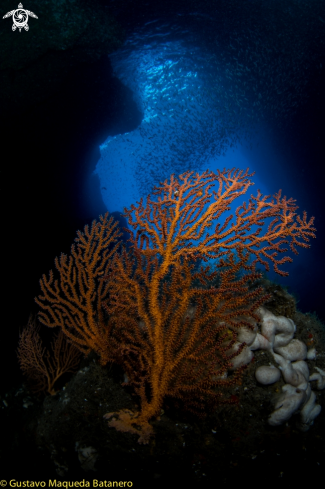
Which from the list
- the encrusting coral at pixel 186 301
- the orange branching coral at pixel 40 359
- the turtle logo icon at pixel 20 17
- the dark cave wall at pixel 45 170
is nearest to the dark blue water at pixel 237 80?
the dark cave wall at pixel 45 170

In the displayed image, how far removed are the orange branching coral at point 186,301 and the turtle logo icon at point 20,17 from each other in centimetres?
1035

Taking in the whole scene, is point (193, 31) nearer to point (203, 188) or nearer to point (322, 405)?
point (203, 188)

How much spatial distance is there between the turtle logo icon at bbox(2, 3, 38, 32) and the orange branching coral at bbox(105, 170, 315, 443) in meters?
10.3

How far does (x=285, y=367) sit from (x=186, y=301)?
1.80m

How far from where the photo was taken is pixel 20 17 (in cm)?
822

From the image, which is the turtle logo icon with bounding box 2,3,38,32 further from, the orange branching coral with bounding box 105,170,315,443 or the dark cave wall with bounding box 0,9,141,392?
the orange branching coral with bounding box 105,170,315,443

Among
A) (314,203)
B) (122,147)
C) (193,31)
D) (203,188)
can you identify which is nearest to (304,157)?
(314,203)

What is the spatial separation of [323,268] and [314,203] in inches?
380

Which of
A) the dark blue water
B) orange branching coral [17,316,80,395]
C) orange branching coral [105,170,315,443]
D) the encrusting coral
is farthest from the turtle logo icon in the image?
orange branching coral [17,316,80,395]

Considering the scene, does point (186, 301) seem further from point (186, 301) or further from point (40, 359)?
point (40, 359)

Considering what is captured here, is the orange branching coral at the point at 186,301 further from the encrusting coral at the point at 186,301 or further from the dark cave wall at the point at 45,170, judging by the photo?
the dark cave wall at the point at 45,170

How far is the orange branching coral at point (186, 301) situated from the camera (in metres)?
2.52

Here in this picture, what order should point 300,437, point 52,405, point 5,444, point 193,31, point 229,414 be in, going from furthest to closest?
point 193,31 < point 5,444 < point 52,405 < point 300,437 < point 229,414

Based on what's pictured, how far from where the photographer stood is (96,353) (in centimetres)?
381
